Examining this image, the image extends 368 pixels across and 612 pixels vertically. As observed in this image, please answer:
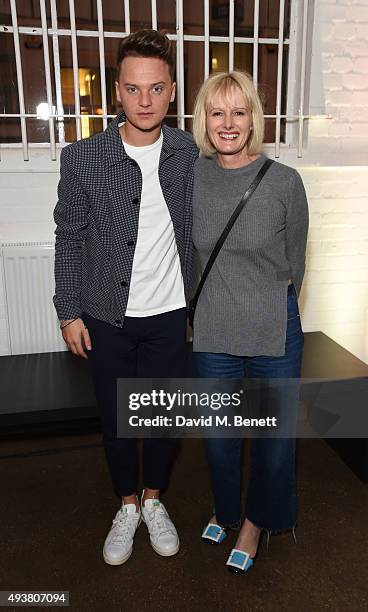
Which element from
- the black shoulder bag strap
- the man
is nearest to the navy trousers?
the man

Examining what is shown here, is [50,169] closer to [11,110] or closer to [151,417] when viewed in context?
[11,110]

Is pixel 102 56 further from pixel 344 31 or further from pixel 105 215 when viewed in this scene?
pixel 105 215

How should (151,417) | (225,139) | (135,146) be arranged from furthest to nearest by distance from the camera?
(151,417) < (135,146) < (225,139)

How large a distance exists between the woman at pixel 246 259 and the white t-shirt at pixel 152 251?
103mm

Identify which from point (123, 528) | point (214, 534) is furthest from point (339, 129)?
point (123, 528)

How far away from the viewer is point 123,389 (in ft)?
6.15

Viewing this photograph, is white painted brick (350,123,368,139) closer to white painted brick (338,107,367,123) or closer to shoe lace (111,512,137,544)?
white painted brick (338,107,367,123)

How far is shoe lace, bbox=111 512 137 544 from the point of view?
6.38 feet

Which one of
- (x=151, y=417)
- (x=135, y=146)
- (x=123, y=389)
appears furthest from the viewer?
(x=151, y=417)

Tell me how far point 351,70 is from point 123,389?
2.08 meters

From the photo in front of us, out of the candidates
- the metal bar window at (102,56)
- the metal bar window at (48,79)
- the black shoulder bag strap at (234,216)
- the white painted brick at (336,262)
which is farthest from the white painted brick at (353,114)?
the black shoulder bag strap at (234,216)

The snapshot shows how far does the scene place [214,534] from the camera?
1.99 metres

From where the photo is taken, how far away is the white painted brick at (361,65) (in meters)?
2.87

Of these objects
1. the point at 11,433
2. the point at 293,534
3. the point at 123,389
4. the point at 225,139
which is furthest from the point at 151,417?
the point at 225,139
